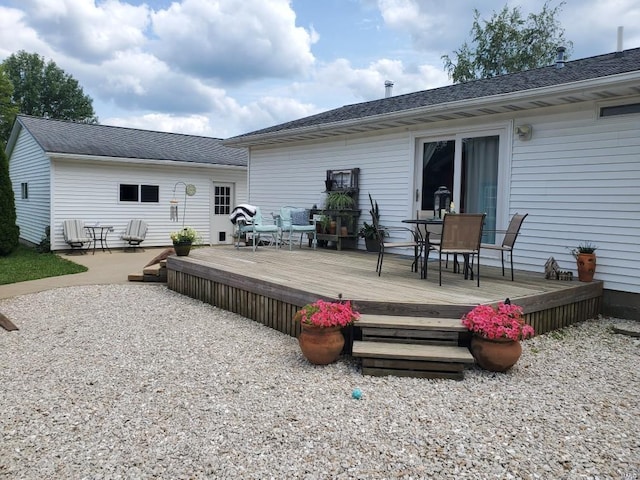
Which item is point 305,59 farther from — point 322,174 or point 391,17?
point 322,174

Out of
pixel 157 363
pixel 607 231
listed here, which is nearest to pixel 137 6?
pixel 157 363

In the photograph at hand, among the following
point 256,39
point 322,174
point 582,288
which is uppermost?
point 256,39

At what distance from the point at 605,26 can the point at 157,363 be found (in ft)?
54.0

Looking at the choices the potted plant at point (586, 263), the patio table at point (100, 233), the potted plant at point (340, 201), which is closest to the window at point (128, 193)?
the patio table at point (100, 233)

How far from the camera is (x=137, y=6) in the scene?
35.7ft

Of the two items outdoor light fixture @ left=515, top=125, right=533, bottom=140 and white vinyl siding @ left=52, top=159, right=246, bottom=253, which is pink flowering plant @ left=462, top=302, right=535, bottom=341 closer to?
outdoor light fixture @ left=515, top=125, right=533, bottom=140

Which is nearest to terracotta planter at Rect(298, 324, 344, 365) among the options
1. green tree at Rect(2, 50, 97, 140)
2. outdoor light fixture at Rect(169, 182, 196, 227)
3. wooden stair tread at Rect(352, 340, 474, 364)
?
wooden stair tread at Rect(352, 340, 474, 364)

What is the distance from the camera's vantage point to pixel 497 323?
3.46 m

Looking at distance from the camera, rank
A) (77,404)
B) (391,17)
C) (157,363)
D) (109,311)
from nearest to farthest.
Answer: (77,404) → (157,363) → (109,311) → (391,17)

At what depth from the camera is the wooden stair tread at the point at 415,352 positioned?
3412mm

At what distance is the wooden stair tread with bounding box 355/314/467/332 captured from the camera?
363 cm

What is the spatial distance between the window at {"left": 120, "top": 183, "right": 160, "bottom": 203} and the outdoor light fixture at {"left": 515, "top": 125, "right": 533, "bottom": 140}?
9716mm

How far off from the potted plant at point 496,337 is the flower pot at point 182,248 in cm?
453

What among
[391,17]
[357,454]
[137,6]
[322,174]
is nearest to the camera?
[357,454]
